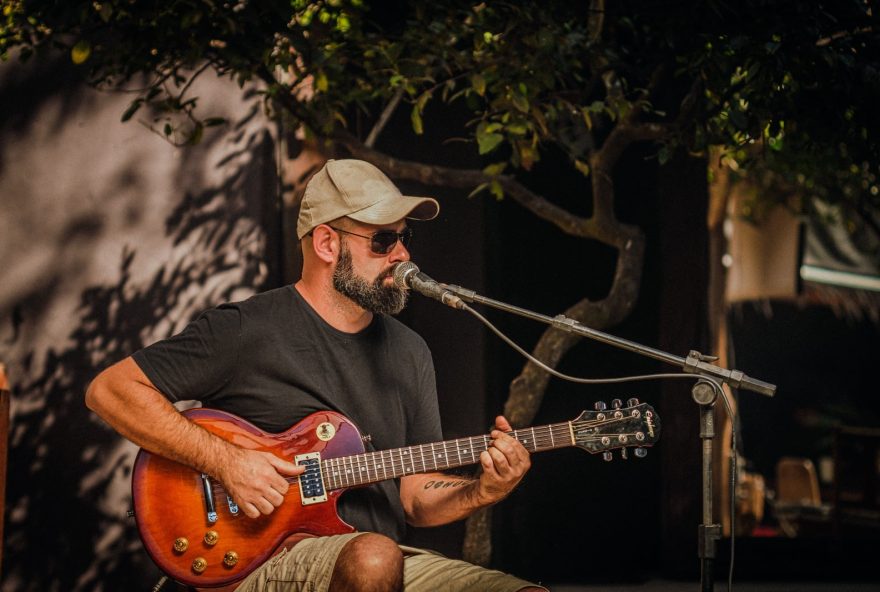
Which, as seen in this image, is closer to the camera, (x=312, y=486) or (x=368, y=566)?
(x=368, y=566)

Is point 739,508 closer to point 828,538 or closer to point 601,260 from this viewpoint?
point 828,538

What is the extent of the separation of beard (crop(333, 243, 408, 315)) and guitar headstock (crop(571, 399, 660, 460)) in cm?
79

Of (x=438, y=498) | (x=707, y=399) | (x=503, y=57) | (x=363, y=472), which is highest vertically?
(x=503, y=57)

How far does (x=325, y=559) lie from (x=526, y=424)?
2087 millimetres

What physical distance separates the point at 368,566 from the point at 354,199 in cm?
138

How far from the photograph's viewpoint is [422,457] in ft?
11.7

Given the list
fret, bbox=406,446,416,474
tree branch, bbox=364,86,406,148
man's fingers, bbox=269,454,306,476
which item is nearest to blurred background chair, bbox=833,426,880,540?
tree branch, bbox=364,86,406,148

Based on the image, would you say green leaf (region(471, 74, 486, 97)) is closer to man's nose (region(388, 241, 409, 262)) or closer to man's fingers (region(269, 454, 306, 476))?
man's nose (region(388, 241, 409, 262))

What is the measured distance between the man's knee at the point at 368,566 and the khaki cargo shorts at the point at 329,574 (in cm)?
5

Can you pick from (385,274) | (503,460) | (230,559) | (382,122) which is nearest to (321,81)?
(382,122)

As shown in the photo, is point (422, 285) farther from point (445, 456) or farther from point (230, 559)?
point (230, 559)

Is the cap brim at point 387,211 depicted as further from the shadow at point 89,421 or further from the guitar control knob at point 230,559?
the shadow at point 89,421

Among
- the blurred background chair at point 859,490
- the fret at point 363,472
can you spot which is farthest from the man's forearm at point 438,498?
the blurred background chair at point 859,490

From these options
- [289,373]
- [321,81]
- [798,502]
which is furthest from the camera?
[798,502]
